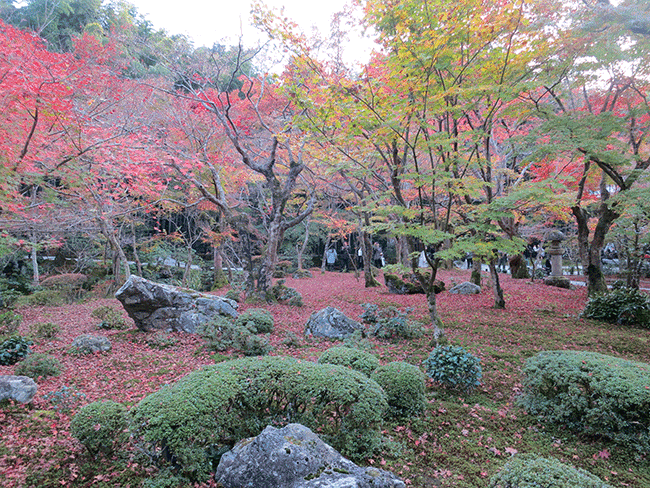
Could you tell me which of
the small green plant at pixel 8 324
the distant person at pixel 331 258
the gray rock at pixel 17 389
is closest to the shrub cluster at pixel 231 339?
the gray rock at pixel 17 389

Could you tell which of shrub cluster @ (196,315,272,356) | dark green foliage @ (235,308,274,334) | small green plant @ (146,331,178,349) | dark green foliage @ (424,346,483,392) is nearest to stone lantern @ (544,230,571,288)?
dark green foliage @ (424,346,483,392)

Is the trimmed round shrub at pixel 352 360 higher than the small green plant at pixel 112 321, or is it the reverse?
the trimmed round shrub at pixel 352 360

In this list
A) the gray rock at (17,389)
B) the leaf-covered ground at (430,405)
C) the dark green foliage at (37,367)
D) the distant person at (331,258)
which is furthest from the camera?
the distant person at (331,258)

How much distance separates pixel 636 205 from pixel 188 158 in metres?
11.9

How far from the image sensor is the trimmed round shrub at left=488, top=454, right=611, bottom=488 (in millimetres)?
2104

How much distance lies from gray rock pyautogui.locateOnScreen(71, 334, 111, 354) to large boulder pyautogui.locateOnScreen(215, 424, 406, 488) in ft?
16.7

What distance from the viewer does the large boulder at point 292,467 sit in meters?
2.38

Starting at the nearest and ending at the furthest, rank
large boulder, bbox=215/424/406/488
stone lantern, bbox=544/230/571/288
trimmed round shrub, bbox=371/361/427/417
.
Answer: large boulder, bbox=215/424/406/488 → trimmed round shrub, bbox=371/361/427/417 → stone lantern, bbox=544/230/571/288

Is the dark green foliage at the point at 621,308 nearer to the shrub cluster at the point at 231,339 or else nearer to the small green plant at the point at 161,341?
the shrub cluster at the point at 231,339

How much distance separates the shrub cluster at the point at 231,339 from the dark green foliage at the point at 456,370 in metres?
3.02

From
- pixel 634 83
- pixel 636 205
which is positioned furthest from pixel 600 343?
pixel 634 83

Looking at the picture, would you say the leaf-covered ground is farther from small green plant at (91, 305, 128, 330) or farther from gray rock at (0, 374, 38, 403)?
small green plant at (91, 305, 128, 330)

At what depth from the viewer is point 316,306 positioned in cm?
1155

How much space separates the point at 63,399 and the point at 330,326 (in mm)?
4718
